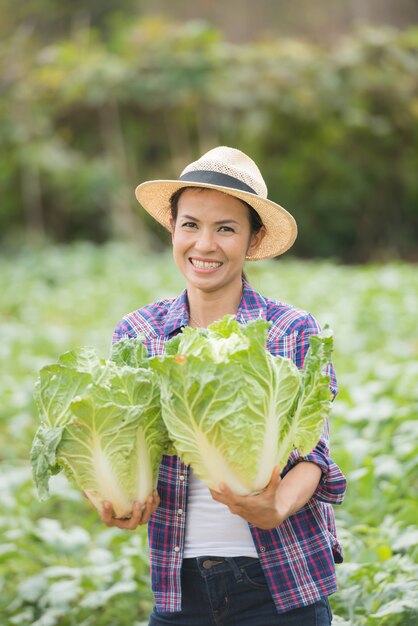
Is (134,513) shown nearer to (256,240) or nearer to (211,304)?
(211,304)

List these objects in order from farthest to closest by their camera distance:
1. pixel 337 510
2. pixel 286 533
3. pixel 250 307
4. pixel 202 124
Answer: pixel 202 124 < pixel 337 510 < pixel 250 307 < pixel 286 533

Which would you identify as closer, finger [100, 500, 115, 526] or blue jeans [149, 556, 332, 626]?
finger [100, 500, 115, 526]

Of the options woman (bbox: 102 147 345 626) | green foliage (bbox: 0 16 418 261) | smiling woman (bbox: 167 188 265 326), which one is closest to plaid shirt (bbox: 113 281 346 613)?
woman (bbox: 102 147 345 626)

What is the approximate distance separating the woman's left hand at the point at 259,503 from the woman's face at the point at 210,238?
689 millimetres

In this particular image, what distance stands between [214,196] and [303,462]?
819mm

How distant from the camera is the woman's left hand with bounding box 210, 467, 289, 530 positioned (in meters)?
2.11

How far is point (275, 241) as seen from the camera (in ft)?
9.25

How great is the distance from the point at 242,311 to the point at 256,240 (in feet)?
0.98

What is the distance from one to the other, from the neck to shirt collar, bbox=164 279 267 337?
26 millimetres

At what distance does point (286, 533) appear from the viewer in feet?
7.80

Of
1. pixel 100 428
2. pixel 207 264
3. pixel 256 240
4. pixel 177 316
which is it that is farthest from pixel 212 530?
pixel 256 240

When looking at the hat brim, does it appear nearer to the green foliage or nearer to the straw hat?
the straw hat

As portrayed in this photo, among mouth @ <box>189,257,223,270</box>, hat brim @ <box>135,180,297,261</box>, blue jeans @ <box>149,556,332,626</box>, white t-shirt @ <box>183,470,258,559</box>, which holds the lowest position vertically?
blue jeans @ <box>149,556,332,626</box>

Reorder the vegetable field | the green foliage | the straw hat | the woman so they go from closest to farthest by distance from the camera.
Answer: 1. the woman
2. the straw hat
3. the vegetable field
4. the green foliage
